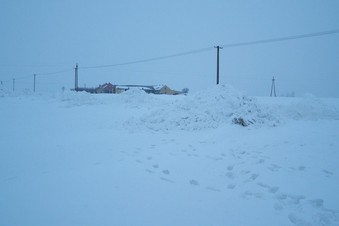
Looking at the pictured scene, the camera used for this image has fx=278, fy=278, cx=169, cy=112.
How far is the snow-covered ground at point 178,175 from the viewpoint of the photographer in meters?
4.05

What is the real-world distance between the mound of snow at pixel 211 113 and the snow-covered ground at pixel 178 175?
0.10 m

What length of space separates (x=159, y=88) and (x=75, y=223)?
221ft

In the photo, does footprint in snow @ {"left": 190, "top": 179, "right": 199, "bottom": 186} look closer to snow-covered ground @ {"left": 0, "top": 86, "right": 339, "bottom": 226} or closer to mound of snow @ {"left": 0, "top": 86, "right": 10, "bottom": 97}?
→ snow-covered ground @ {"left": 0, "top": 86, "right": 339, "bottom": 226}

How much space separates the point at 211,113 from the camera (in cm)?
1152

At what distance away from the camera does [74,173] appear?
228 inches

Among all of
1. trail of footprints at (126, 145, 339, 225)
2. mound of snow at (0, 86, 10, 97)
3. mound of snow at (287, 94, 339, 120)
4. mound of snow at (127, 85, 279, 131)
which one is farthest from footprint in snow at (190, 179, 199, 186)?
mound of snow at (0, 86, 10, 97)

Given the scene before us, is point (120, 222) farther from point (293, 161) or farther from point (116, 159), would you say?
point (293, 161)

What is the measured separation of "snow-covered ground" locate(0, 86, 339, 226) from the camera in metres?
4.05

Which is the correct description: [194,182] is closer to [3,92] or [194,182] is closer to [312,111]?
[312,111]

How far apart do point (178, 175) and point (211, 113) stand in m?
6.13

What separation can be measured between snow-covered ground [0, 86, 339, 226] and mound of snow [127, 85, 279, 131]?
10 centimetres

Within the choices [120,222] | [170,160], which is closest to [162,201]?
[120,222]

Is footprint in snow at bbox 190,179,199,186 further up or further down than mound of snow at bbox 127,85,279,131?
further down

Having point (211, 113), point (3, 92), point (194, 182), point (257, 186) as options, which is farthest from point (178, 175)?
point (3, 92)
